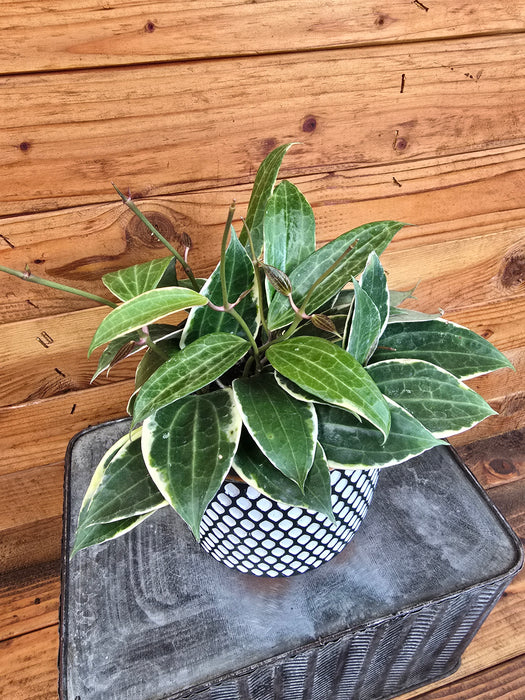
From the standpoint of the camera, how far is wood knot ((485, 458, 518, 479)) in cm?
131

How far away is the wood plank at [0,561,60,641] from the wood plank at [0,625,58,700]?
0.07 feet

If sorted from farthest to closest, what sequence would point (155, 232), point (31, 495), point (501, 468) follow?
point (501, 468) < point (31, 495) < point (155, 232)

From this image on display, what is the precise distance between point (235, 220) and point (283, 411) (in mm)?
460

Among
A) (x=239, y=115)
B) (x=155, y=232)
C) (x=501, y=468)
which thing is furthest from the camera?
(x=501, y=468)

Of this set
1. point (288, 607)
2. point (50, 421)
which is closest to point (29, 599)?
point (50, 421)

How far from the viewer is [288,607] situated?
0.70 metres

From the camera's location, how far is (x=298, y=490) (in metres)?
0.51

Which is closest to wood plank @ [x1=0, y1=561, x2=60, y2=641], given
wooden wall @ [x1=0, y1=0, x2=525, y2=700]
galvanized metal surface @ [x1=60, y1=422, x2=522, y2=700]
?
wooden wall @ [x1=0, y1=0, x2=525, y2=700]

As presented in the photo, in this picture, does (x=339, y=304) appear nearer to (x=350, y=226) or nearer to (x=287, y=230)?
(x=287, y=230)

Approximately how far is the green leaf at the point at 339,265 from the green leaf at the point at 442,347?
0.34 ft

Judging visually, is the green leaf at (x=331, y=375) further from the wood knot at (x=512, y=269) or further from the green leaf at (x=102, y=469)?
the wood knot at (x=512, y=269)

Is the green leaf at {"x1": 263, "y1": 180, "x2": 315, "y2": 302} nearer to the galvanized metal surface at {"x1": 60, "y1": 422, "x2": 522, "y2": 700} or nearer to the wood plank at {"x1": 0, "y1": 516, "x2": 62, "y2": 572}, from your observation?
the galvanized metal surface at {"x1": 60, "y1": 422, "x2": 522, "y2": 700}

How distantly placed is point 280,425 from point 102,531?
0.22 m

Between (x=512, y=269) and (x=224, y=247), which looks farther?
(x=512, y=269)
